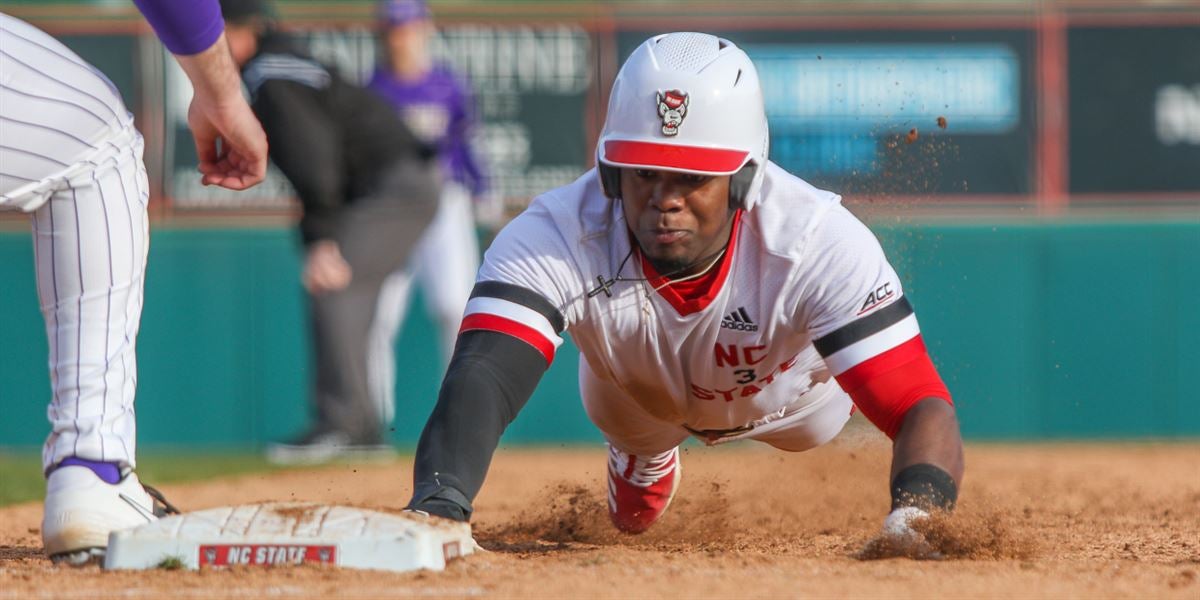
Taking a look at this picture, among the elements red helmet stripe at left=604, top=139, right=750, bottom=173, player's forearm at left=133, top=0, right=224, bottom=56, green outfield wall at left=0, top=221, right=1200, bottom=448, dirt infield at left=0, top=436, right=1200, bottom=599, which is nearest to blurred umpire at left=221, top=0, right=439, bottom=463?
green outfield wall at left=0, top=221, right=1200, bottom=448

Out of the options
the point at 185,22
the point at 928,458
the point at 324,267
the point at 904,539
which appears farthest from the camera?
the point at 324,267

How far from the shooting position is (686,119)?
3488 millimetres

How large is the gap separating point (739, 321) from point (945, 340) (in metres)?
5.56

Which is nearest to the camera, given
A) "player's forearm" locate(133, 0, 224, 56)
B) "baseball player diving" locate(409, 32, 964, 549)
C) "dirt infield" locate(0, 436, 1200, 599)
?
"dirt infield" locate(0, 436, 1200, 599)

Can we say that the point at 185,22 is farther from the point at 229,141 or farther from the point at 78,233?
the point at 78,233

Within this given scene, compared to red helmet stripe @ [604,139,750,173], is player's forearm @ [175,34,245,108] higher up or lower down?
higher up

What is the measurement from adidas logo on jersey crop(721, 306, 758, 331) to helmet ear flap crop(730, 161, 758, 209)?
0.96ft

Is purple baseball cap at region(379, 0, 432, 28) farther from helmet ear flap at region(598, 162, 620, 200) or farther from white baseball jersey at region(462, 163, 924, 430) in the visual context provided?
helmet ear flap at region(598, 162, 620, 200)

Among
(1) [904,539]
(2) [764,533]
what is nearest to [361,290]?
(2) [764,533]

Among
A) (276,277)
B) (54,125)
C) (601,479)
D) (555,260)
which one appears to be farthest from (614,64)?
(54,125)

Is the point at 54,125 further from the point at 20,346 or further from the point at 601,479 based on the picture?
the point at 20,346

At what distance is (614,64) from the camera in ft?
30.0

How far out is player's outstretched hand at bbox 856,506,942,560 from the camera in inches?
126

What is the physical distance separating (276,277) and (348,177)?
80cm
